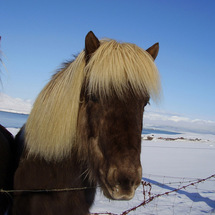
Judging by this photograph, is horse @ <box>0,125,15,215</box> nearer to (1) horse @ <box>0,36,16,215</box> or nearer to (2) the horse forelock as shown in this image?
(1) horse @ <box>0,36,16,215</box>

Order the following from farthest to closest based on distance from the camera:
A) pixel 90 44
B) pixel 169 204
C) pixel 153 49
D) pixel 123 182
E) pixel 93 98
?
pixel 169 204, pixel 153 49, pixel 90 44, pixel 93 98, pixel 123 182

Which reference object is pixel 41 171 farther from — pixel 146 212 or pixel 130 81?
pixel 146 212

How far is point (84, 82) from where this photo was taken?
67.2 inches

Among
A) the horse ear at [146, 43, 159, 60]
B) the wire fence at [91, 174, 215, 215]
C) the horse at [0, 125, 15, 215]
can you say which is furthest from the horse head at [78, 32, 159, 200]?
the wire fence at [91, 174, 215, 215]

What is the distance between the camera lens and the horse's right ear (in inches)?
65.5

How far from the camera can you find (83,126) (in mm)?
1652

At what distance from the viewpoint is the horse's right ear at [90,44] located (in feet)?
5.46

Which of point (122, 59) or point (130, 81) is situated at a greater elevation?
point (122, 59)

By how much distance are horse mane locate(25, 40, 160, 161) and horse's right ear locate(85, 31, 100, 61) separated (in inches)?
1.8

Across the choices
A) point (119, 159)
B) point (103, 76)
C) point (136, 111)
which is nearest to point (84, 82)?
point (103, 76)

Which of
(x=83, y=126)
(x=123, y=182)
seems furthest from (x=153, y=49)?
(x=123, y=182)

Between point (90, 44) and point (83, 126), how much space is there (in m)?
0.72

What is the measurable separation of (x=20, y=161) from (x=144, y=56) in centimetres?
155

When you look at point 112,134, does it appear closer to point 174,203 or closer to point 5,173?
point 5,173
